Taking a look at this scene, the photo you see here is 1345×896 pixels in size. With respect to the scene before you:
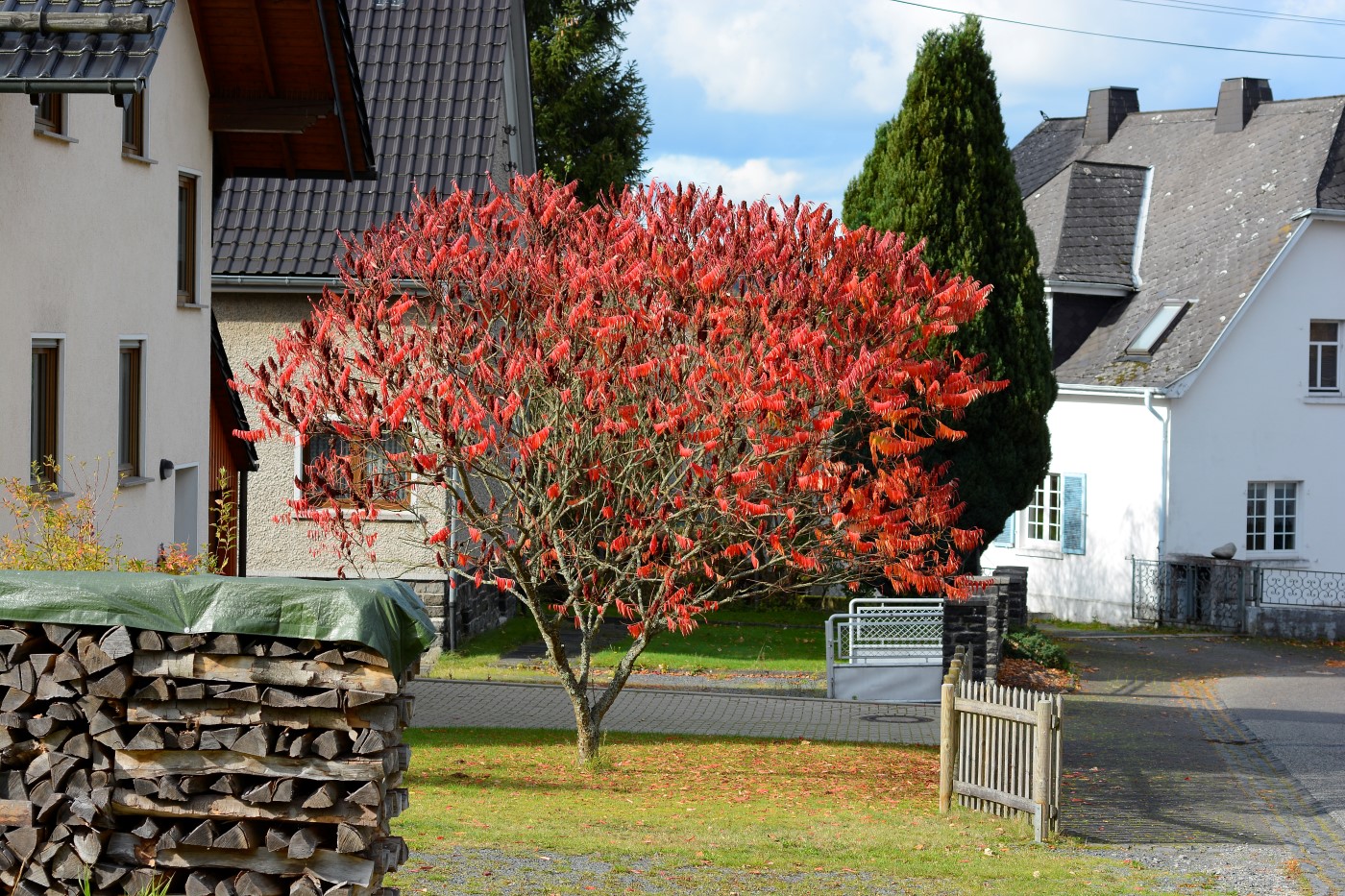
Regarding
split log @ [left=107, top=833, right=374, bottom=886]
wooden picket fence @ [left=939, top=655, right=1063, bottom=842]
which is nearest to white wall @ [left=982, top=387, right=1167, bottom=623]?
wooden picket fence @ [left=939, top=655, right=1063, bottom=842]

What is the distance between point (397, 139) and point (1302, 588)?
60.0 ft

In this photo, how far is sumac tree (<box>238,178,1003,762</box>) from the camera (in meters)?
12.4

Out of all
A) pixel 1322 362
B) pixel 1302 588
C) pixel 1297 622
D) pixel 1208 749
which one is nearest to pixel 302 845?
pixel 1208 749

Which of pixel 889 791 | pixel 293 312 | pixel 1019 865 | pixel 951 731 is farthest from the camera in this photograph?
pixel 293 312

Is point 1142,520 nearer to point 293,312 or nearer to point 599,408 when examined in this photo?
point 293,312

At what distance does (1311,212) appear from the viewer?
2788cm

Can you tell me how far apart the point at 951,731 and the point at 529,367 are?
15.0 ft

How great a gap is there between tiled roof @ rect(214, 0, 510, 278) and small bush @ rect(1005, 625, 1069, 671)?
10.1 meters

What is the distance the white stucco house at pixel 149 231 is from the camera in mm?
12781

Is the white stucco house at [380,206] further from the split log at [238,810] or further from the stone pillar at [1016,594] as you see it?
the split log at [238,810]

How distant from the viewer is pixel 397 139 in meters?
22.5

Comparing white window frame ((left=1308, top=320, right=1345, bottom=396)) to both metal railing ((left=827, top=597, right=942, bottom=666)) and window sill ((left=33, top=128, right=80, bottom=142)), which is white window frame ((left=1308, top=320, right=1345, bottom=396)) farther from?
window sill ((left=33, top=128, right=80, bottom=142))

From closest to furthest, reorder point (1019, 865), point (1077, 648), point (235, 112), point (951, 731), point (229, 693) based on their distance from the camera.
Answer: point (229, 693) → point (1019, 865) → point (951, 731) → point (235, 112) → point (1077, 648)

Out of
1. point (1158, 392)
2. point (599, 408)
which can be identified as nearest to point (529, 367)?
point (599, 408)
